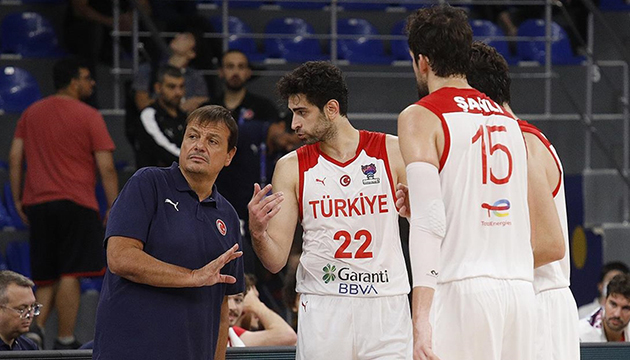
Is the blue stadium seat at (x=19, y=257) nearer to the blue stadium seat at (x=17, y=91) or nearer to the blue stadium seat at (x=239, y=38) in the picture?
the blue stadium seat at (x=17, y=91)

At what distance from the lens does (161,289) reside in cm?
440

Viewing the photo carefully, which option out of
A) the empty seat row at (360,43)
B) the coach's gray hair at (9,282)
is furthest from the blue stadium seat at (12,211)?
the coach's gray hair at (9,282)

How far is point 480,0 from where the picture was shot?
41.1ft

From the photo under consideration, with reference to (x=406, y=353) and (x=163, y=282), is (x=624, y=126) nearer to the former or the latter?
(x=406, y=353)

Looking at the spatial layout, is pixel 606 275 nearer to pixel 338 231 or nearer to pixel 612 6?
pixel 338 231

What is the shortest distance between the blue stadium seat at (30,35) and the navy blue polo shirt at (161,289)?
24.4ft

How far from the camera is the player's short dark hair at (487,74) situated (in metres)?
4.44

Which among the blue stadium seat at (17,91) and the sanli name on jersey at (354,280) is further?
the blue stadium seat at (17,91)

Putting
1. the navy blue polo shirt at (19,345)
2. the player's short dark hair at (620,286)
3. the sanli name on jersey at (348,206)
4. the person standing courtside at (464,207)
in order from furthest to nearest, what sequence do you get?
the player's short dark hair at (620,286)
the navy blue polo shirt at (19,345)
the sanli name on jersey at (348,206)
the person standing courtside at (464,207)

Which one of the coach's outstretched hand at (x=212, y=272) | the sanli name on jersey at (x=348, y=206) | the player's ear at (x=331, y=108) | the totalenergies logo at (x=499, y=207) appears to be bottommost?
the coach's outstretched hand at (x=212, y=272)

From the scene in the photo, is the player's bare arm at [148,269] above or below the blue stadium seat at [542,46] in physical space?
below

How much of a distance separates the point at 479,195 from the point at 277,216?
1.42m

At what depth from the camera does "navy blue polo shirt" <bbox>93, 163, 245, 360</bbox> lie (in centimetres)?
433

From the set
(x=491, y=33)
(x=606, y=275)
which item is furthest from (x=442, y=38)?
(x=491, y=33)
